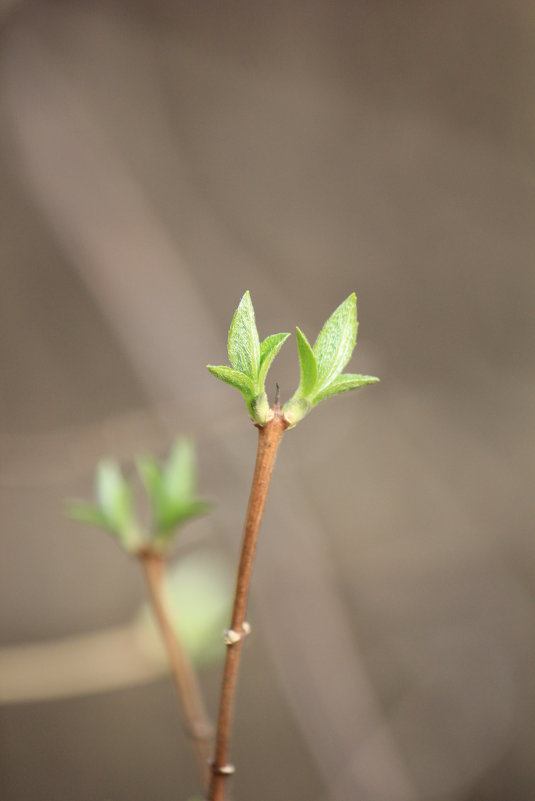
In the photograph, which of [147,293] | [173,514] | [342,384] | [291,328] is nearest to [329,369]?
[342,384]

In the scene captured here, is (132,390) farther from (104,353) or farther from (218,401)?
(218,401)

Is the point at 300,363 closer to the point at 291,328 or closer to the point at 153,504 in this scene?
the point at 153,504

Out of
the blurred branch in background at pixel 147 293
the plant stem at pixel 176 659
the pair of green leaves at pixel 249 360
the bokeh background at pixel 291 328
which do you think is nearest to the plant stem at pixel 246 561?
the pair of green leaves at pixel 249 360

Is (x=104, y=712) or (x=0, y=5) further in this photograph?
(x=104, y=712)

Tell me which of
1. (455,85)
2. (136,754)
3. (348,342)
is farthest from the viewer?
(455,85)

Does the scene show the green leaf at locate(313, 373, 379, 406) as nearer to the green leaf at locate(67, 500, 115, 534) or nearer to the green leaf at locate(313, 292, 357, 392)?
the green leaf at locate(313, 292, 357, 392)

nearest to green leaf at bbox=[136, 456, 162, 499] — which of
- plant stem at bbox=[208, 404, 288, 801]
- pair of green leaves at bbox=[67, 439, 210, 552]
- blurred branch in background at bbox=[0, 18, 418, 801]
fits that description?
pair of green leaves at bbox=[67, 439, 210, 552]

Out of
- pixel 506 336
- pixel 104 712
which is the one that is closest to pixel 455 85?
pixel 506 336
